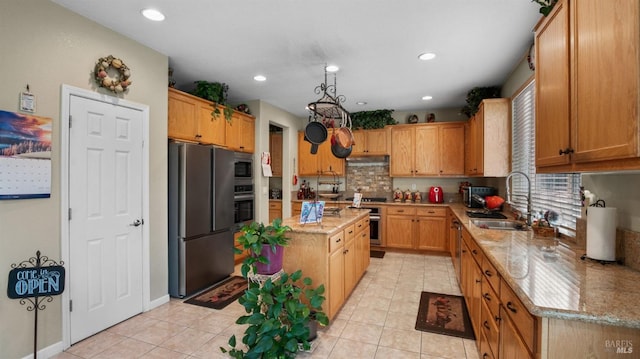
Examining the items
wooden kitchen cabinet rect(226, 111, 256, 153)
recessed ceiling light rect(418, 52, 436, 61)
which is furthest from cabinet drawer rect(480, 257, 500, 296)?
wooden kitchen cabinet rect(226, 111, 256, 153)

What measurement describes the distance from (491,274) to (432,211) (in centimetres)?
340

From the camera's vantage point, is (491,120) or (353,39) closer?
(353,39)

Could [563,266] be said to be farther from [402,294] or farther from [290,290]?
[402,294]

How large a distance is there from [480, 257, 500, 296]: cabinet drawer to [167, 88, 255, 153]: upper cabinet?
3.44 meters

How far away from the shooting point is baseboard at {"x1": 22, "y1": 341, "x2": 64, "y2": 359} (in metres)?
2.16

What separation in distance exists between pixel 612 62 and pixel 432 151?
14.2ft

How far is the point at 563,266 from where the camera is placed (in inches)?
60.6

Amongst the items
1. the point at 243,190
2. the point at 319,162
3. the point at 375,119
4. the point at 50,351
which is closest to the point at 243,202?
the point at 243,190

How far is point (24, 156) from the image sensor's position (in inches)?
81.4

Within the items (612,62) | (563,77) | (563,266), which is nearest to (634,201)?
(563,266)

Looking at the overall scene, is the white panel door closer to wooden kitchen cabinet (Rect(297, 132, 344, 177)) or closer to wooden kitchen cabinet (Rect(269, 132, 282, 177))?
wooden kitchen cabinet (Rect(269, 132, 282, 177))

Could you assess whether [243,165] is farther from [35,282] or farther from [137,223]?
[35,282]

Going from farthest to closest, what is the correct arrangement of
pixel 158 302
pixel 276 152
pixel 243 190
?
pixel 276 152 → pixel 243 190 → pixel 158 302

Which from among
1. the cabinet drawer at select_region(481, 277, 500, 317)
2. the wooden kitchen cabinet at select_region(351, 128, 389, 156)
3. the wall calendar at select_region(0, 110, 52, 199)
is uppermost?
the wooden kitchen cabinet at select_region(351, 128, 389, 156)
